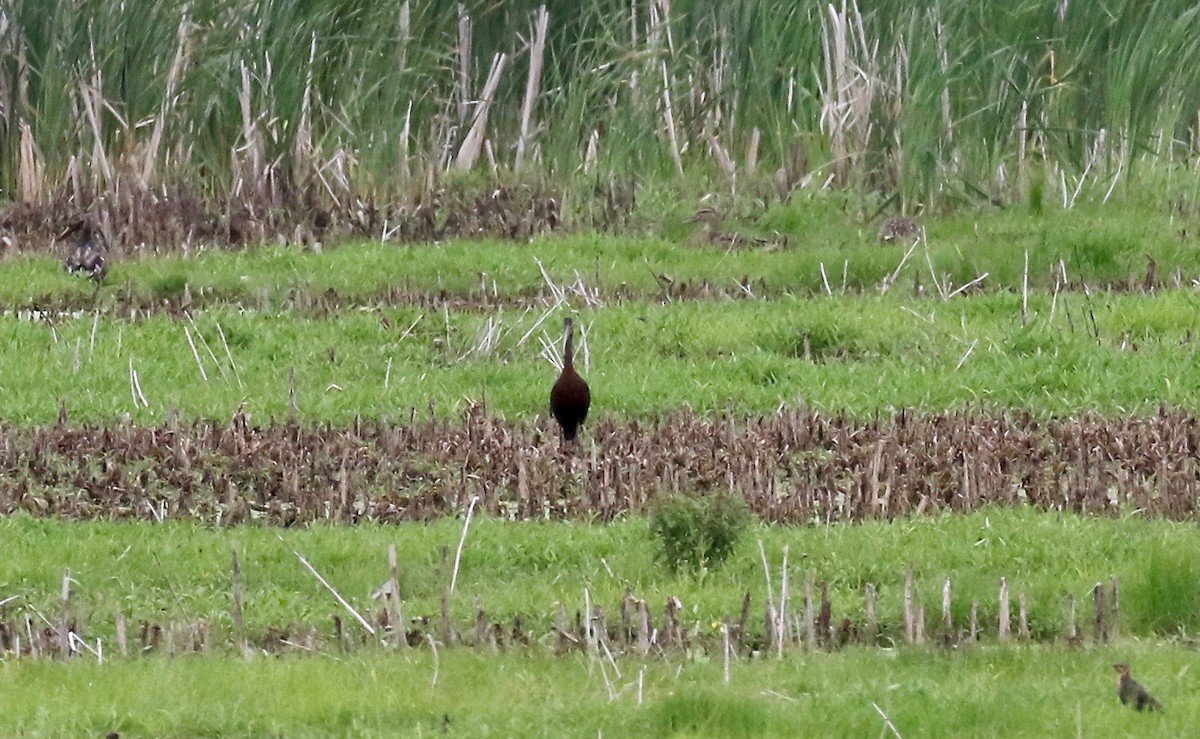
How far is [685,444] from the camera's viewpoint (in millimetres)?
9734

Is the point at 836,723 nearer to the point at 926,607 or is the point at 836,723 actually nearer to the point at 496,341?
the point at 926,607

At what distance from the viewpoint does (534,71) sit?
53.3ft

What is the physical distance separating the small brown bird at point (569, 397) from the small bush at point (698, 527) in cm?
197

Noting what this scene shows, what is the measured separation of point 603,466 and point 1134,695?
3.82m

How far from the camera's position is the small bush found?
733 cm

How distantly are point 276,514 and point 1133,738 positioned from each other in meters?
4.26

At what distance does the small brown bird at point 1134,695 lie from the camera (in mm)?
5727

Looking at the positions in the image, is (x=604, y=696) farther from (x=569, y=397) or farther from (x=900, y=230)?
(x=900, y=230)

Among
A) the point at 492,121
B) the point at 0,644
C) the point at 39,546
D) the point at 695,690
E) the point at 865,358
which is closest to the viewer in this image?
the point at 695,690

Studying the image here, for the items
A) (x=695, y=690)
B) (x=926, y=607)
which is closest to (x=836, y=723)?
(x=695, y=690)

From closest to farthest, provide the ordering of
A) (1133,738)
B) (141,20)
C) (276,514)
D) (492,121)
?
(1133,738), (276,514), (141,20), (492,121)

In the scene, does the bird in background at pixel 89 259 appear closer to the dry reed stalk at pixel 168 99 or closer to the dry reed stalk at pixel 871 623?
the dry reed stalk at pixel 168 99

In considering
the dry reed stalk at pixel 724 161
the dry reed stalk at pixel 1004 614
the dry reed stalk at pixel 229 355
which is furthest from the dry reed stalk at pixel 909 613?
the dry reed stalk at pixel 724 161

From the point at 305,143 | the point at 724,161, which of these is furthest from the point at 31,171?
the point at 724,161
